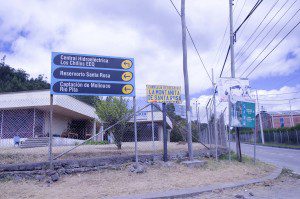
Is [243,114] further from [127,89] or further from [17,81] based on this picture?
[17,81]

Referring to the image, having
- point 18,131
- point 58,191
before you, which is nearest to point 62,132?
point 18,131

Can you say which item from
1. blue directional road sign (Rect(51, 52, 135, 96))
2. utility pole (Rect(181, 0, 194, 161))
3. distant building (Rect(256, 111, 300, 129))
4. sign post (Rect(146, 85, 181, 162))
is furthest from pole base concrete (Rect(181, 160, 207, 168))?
distant building (Rect(256, 111, 300, 129))

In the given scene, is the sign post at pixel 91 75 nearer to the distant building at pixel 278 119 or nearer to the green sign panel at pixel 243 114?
the green sign panel at pixel 243 114

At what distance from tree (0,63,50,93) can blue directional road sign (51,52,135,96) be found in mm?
36936

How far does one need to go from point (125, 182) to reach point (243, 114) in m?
6.53

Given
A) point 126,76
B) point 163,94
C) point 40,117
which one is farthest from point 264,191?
point 40,117

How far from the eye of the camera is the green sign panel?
13.4m

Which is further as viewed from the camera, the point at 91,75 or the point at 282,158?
the point at 282,158

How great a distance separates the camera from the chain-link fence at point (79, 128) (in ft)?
41.5

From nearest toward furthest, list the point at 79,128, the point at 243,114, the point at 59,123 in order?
the point at 243,114, the point at 59,123, the point at 79,128

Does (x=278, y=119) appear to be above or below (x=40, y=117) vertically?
above

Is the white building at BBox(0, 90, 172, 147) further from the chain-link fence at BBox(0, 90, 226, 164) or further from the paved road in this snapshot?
the paved road

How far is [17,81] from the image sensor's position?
46156 millimetres

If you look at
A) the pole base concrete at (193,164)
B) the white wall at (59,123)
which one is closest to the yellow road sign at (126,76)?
the pole base concrete at (193,164)
